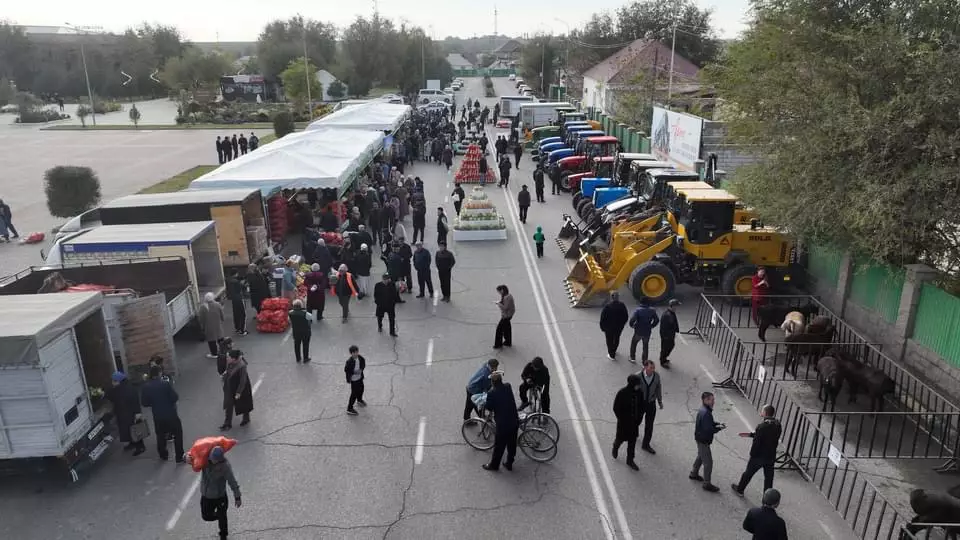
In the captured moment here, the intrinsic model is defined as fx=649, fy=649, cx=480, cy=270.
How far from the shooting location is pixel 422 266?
1434cm

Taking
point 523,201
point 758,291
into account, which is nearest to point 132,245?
point 523,201

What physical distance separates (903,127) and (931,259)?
2481 millimetres

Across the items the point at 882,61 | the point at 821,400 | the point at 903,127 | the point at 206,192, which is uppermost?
the point at 882,61

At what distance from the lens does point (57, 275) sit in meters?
11.4

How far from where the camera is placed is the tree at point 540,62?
76688 mm

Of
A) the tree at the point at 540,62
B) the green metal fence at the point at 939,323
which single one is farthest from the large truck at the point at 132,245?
the tree at the point at 540,62

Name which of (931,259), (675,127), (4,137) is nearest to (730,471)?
(931,259)

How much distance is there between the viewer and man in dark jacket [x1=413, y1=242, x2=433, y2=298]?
1423 centimetres

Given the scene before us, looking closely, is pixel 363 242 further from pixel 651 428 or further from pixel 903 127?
pixel 903 127

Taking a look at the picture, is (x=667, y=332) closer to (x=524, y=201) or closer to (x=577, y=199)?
A: (x=524, y=201)

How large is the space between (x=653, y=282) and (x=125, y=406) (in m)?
10.1

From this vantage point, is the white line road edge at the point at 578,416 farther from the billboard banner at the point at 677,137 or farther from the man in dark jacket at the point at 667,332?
the billboard banner at the point at 677,137

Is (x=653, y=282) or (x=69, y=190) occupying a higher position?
(x=69, y=190)

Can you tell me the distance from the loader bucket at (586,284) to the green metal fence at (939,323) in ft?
18.8
